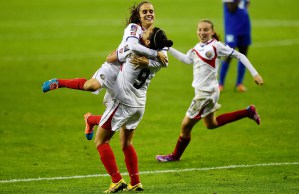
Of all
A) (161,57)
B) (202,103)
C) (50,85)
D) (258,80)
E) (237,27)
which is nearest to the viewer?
(161,57)

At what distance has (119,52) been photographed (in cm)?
1073

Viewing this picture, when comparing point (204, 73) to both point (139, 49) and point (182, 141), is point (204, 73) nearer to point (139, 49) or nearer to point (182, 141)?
Result: point (182, 141)

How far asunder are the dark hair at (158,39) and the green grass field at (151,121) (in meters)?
1.87

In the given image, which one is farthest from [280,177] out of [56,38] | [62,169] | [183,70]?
[56,38]

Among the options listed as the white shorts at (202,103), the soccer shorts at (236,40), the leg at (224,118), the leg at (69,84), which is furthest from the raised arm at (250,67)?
the soccer shorts at (236,40)

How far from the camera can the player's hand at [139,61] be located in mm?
10438

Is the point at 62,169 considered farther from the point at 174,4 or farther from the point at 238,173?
the point at 174,4

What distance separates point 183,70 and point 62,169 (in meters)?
11.6

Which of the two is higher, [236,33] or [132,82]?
[132,82]

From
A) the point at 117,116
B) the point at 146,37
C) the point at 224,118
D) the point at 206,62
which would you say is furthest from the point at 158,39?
the point at 224,118

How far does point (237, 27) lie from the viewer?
66.1ft

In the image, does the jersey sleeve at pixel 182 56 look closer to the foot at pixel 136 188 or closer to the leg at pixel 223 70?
the foot at pixel 136 188

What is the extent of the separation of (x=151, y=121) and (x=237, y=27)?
14.5 feet

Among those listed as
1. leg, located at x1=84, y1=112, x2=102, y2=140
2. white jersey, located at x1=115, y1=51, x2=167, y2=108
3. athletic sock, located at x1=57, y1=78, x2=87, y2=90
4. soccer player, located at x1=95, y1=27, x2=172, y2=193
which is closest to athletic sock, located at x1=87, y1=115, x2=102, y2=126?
leg, located at x1=84, y1=112, x2=102, y2=140
